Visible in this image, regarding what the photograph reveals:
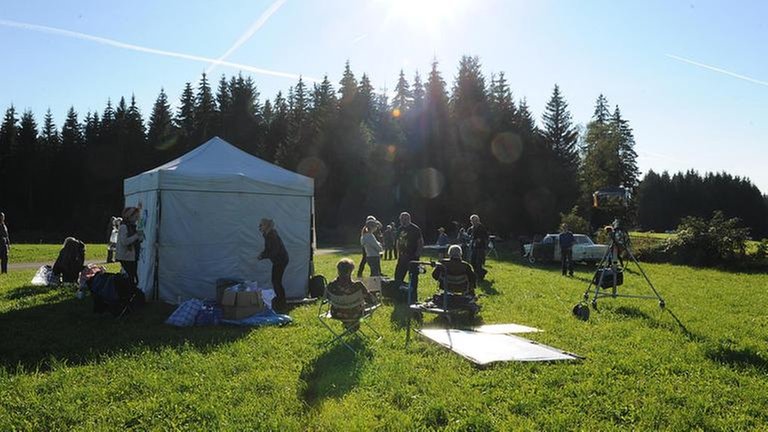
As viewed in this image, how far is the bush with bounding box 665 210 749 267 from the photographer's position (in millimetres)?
21219

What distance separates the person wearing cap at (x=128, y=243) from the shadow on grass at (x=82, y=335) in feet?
3.28

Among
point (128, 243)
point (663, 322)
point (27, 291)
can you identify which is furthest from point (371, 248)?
point (27, 291)

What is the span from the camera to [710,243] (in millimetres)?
21656

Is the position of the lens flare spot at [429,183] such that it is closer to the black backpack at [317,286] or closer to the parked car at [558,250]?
the parked car at [558,250]

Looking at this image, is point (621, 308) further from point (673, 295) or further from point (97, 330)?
point (97, 330)

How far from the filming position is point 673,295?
39.5ft

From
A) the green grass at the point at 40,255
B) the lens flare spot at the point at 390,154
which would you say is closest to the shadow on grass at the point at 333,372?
the green grass at the point at 40,255

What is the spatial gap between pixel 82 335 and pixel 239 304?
7.15ft

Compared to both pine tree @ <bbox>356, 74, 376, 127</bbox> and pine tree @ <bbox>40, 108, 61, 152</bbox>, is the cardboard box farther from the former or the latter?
pine tree @ <bbox>40, 108, 61, 152</bbox>

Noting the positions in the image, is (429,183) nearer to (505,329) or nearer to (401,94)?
(401,94)

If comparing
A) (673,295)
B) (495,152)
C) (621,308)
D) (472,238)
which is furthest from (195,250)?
(495,152)

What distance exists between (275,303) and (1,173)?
58.3 metres

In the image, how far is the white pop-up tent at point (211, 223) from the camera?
1033 cm

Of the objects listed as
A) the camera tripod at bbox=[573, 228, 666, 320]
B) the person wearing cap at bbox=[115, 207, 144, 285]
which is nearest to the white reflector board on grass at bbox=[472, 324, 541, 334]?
the camera tripod at bbox=[573, 228, 666, 320]
